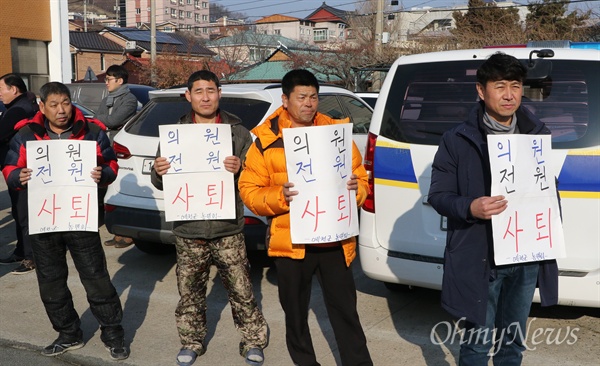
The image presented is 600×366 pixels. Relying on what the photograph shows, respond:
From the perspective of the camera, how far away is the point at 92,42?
56469mm

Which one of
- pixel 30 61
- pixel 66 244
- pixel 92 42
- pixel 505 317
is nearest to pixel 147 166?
pixel 66 244

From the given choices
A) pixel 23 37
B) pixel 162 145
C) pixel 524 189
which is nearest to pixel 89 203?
pixel 162 145

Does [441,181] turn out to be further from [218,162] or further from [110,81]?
[110,81]

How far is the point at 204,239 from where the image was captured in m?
4.30

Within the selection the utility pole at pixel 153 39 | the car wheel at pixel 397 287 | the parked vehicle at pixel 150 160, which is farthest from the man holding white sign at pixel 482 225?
the utility pole at pixel 153 39

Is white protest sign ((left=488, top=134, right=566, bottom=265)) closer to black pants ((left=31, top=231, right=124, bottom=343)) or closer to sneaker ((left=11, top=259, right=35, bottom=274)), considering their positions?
black pants ((left=31, top=231, right=124, bottom=343))

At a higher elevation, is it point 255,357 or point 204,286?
point 204,286

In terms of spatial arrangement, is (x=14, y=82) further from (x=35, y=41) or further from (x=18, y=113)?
(x=35, y=41)

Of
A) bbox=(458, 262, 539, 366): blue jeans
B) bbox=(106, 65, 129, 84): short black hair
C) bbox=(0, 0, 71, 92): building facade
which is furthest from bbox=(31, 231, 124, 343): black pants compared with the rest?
bbox=(0, 0, 71, 92): building facade

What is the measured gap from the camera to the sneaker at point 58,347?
4.59 meters

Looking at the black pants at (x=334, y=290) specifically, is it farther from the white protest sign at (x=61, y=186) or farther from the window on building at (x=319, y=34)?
the window on building at (x=319, y=34)

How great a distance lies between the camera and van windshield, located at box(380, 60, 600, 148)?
4.32 metres

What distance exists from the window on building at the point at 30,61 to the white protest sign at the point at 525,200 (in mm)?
23671

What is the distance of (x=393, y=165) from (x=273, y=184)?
1187 mm
